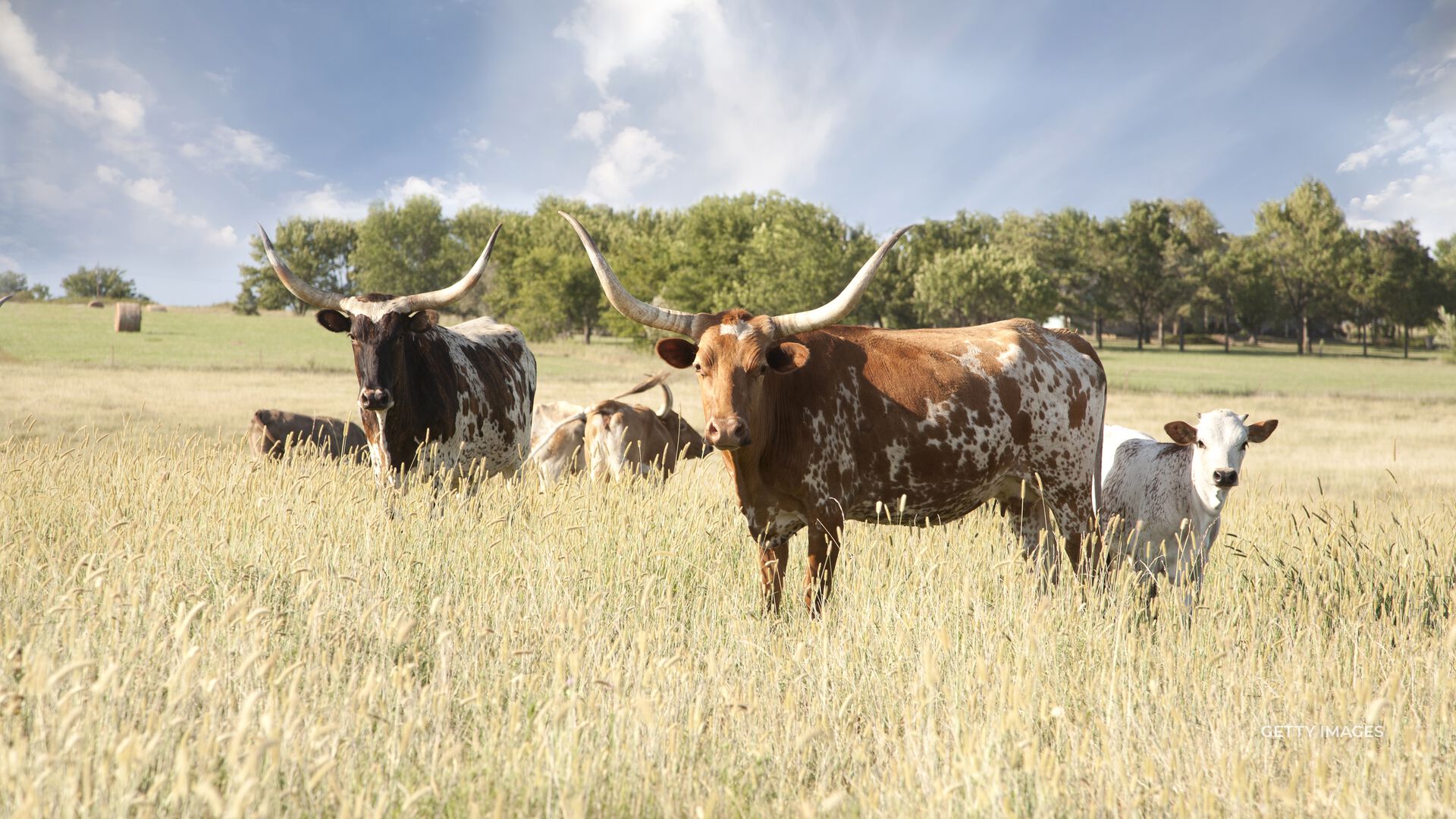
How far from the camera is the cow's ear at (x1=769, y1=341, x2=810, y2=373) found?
4.87m

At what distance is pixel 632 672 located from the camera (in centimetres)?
400

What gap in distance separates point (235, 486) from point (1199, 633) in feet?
22.5

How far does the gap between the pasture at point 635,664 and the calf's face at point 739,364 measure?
84 centimetres

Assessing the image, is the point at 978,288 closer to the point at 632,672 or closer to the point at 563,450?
the point at 563,450

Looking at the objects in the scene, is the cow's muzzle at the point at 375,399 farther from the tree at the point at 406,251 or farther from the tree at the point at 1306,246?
the tree at the point at 1306,246

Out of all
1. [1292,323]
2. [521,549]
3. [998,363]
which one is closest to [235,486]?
[521,549]

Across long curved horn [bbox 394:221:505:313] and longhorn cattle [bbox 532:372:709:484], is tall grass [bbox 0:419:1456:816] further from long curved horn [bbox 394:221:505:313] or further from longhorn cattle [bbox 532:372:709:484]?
longhorn cattle [bbox 532:372:709:484]

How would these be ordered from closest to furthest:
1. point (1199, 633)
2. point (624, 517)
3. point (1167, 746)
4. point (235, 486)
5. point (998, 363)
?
point (1167, 746) → point (1199, 633) → point (998, 363) → point (624, 517) → point (235, 486)

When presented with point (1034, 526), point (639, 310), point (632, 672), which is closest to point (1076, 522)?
point (1034, 526)

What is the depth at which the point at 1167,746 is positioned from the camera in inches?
138

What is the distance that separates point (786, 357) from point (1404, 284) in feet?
318

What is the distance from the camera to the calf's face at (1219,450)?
250 inches

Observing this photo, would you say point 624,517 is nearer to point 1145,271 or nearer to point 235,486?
point 235,486

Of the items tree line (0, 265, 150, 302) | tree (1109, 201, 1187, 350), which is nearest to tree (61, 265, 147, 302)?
tree line (0, 265, 150, 302)
